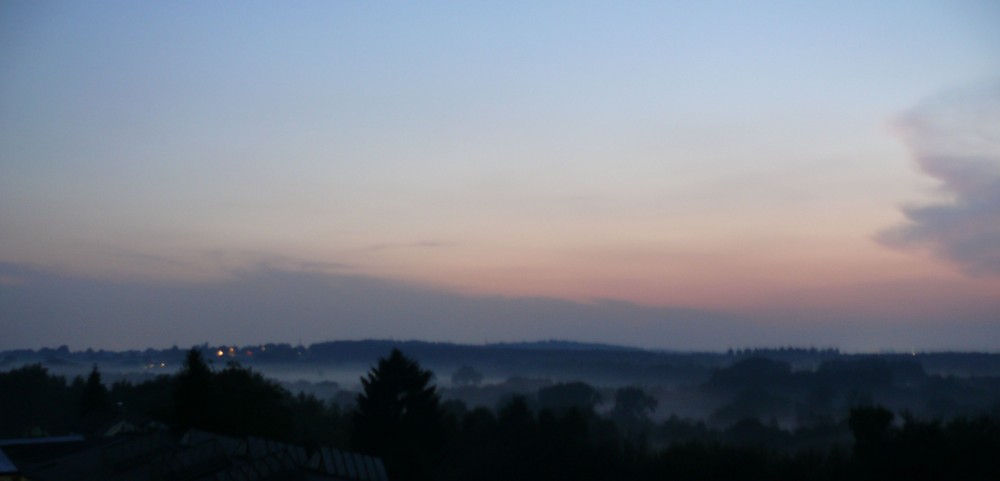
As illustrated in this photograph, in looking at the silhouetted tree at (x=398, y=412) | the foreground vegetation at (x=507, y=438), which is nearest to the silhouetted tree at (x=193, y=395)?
the foreground vegetation at (x=507, y=438)

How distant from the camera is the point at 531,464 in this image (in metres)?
45.2

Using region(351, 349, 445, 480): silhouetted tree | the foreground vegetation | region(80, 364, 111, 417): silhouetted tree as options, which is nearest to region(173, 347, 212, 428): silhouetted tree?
the foreground vegetation

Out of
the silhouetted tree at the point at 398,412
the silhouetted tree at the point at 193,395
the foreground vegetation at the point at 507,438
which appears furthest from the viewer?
the silhouetted tree at the point at 398,412

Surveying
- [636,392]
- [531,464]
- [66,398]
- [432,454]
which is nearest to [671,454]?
[531,464]

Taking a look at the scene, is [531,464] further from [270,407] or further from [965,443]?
[965,443]

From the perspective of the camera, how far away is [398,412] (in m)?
46.1

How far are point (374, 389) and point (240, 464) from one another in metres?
24.2

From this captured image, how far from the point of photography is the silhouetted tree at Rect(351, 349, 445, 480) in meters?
43.5

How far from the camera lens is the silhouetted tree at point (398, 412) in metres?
43.5

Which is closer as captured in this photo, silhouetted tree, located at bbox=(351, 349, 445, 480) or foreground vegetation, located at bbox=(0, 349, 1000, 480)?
foreground vegetation, located at bbox=(0, 349, 1000, 480)

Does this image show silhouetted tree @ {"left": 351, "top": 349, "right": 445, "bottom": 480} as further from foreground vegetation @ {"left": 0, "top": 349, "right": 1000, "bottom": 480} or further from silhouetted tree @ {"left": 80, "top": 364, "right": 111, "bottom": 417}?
silhouetted tree @ {"left": 80, "top": 364, "right": 111, "bottom": 417}

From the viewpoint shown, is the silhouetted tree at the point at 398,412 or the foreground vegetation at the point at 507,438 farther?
the silhouetted tree at the point at 398,412

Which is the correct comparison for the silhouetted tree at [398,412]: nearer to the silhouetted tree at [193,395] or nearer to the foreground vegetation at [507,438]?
the foreground vegetation at [507,438]

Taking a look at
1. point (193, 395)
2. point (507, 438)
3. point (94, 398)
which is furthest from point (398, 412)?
point (94, 398)
